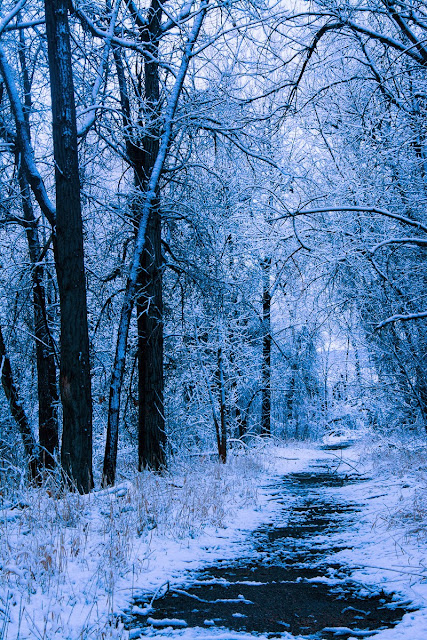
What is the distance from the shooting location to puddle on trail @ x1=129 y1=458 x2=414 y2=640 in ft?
9.60

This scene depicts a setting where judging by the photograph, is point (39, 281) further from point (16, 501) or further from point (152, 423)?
point (16, 501)

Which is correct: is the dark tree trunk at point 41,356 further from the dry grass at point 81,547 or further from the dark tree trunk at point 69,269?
the dry grass at point 81,547

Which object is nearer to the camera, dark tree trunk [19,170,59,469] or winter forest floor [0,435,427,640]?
winter forest floor [0,435,427,640]

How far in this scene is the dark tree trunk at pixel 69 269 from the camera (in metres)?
6.39

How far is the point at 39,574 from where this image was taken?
132 inches

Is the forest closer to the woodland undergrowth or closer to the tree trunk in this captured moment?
the tree trunk

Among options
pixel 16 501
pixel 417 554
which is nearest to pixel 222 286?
pixel 16 501

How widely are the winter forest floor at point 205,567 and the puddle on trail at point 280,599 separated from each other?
11 millimetres

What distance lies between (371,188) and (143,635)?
308 inches

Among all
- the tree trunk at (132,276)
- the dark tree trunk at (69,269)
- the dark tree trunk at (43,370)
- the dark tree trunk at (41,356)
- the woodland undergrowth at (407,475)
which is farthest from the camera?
the dark tree trunk at (43,370)

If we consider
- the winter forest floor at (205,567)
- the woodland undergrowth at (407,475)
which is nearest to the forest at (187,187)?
the woodland undergrowth at (407,475)

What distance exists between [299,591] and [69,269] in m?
4.69

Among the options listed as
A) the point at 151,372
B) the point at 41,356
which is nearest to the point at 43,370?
the point at 41,356

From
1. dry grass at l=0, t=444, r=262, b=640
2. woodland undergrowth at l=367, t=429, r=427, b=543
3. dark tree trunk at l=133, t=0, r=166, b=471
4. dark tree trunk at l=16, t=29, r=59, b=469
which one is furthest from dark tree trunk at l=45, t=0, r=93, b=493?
woodland undergrowth at l=367, t=429, r=427, b=543
